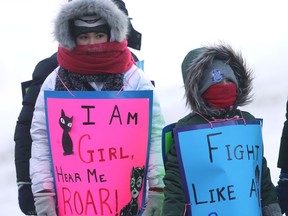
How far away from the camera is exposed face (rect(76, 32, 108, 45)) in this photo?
3.38m

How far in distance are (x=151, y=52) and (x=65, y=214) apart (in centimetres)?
512

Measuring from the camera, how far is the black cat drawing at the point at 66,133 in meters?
3.28

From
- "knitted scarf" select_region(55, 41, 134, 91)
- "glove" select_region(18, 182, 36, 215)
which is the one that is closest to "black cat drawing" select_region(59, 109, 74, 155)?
"knitted scarf" select_region(55, 41, 134, 91)

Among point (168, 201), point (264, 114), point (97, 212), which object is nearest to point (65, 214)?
point (97, 212)

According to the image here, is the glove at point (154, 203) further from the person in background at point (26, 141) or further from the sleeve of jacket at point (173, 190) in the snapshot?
the person in background at point (26, 141)

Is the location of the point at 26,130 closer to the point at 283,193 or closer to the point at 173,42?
the point at 283,193

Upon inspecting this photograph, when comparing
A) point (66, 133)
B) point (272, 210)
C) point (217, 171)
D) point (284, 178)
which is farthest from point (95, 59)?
point (284, 178)

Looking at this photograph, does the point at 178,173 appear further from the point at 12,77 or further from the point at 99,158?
the point at 12,77

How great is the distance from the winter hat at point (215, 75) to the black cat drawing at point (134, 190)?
42 centimetres

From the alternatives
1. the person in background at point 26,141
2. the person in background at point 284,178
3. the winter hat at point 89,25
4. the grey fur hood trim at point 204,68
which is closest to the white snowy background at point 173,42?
the person in background at point 284,178

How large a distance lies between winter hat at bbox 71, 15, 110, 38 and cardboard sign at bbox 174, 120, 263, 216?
0.56 m

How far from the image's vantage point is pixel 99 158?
3.27 metres

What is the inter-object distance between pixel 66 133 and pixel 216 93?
63 centimetres

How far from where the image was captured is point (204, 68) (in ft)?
10.7
